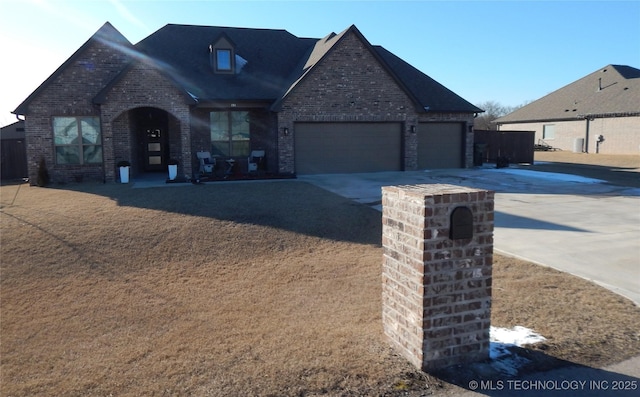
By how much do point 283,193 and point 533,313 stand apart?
9791mm

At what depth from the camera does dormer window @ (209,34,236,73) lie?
21.2 m

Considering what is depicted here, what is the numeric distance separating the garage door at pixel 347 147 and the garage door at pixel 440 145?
140 centimetres

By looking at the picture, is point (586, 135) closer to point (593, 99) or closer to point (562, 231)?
point (593, 99)

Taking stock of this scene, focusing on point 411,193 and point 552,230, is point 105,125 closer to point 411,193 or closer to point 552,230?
point 552,230

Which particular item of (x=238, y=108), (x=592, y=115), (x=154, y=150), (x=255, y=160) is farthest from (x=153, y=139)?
(x=592, y=115)

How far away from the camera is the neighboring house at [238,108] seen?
58.8 ft

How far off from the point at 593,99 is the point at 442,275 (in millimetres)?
39525

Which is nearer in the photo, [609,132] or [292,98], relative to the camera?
[292,98]

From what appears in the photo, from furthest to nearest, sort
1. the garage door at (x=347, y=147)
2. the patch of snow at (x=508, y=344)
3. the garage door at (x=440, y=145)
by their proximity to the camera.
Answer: the garage door at (x=440, y=145) → the garage door at (x=347, y=147) → the patch of snow at (x=508, y=344)

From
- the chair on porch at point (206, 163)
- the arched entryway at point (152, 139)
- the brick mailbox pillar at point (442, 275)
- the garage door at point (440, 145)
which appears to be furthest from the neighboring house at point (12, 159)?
the brick mailbox pillar at point (442, 275)

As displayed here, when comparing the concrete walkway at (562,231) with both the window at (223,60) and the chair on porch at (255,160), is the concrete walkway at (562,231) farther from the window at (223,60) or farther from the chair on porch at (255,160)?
the window at (223,60)

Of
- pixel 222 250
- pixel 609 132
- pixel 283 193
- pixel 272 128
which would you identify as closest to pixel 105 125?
pixel 272 128

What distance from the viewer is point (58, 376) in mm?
4609

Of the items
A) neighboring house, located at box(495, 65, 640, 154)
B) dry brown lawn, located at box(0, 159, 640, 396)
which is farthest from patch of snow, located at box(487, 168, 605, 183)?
neighboring house, located at box(495, 65, 640, 154)
